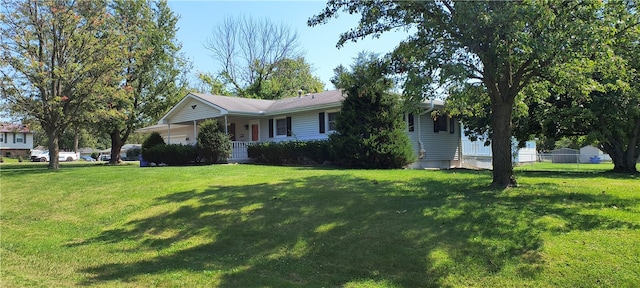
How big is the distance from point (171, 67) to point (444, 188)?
2790cm

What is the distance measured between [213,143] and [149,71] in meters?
13.7

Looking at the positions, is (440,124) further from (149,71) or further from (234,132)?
(149,71)

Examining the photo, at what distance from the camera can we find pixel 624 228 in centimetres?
620

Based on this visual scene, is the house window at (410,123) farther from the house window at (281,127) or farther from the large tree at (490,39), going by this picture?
the large tree at (490,39)

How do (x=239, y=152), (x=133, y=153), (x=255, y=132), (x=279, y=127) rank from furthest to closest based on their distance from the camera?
(x=133, y=153) → (x=255, y=132) → (x=279, y=127) → (x=239, y=152)

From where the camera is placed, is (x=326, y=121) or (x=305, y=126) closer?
(x=326, y=121)

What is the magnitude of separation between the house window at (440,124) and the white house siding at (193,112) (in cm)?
1133

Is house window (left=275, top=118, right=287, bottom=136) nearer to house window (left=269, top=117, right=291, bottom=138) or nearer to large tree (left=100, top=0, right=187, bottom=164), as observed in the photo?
house window (left=269, top=117, right=291, bottom=138)

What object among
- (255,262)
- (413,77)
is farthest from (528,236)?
(255,262)

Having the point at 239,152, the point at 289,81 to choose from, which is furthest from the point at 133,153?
the point at 239,152

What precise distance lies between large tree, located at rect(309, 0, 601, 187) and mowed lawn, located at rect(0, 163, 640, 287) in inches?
81.1

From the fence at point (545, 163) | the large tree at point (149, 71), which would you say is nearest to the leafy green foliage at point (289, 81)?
the large tree at point (149, 71)

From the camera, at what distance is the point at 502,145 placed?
9.28m

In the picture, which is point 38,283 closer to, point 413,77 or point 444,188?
point 413,77
